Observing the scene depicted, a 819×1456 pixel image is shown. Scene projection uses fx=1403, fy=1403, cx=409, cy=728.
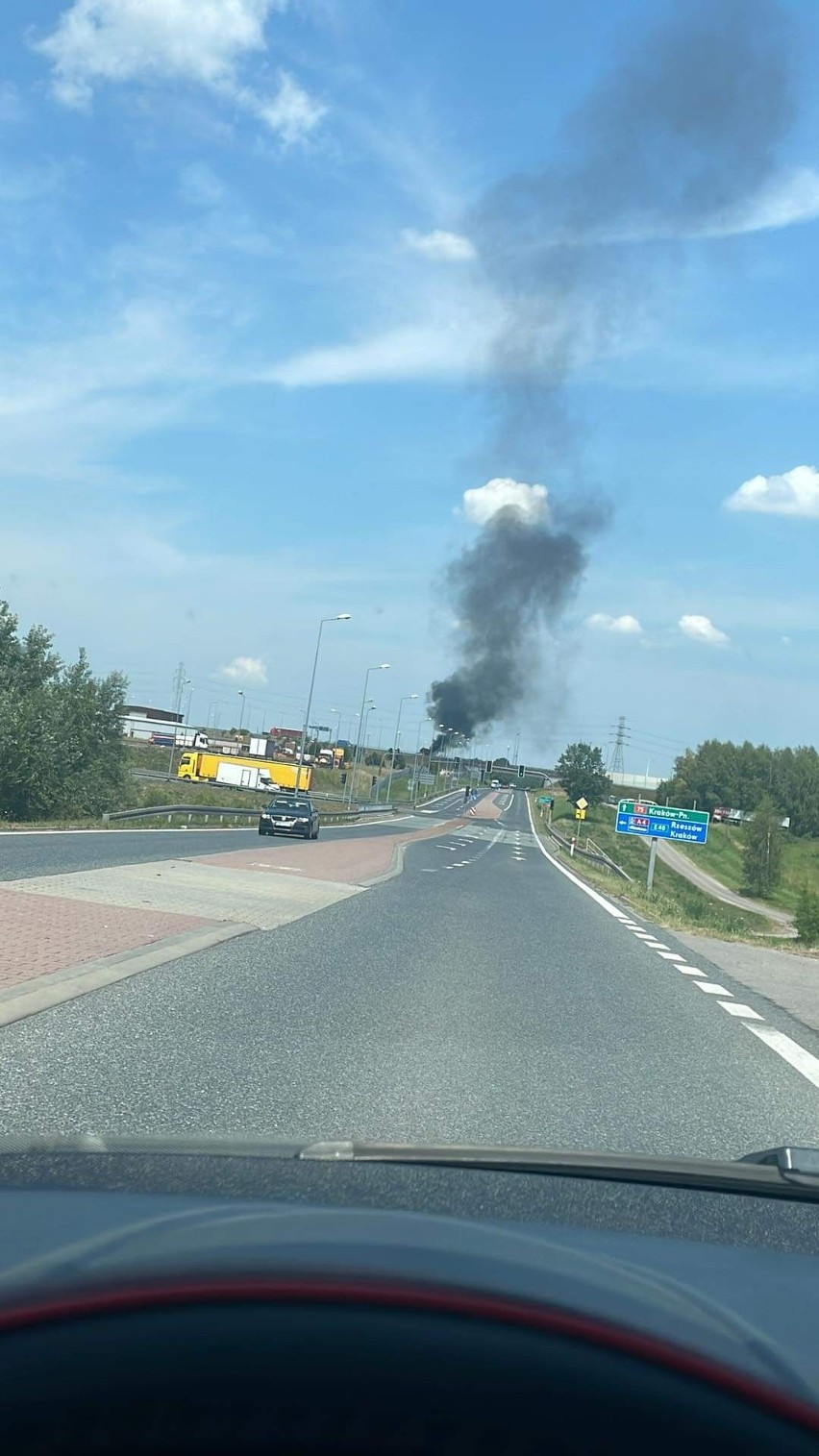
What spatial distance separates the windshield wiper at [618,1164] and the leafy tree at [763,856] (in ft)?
246

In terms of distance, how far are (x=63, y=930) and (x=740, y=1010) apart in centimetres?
620

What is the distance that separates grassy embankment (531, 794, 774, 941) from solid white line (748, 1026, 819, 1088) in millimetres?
11225

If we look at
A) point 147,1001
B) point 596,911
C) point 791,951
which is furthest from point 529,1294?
point 596,911

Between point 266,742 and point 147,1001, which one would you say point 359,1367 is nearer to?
point 147,1001

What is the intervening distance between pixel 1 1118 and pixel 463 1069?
10.1 ft

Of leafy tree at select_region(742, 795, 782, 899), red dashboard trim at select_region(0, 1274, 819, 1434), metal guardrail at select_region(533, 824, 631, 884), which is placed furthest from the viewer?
leafy tree at select_region(742, 795, 782, 899)

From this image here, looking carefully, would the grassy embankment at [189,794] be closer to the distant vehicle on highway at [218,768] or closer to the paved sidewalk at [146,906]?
the distant vehicle on highway at [218,768]

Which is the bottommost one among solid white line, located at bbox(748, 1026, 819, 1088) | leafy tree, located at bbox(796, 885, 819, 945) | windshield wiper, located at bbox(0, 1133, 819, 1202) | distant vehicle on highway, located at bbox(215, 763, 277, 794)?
solid white line, located at bbox(748, 1026, 819, 1088)

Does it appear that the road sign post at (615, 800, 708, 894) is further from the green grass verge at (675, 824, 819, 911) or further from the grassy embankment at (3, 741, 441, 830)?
the green grass verge at (675, 824, 819, 911)

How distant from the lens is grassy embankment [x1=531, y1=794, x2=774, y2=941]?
24969mm

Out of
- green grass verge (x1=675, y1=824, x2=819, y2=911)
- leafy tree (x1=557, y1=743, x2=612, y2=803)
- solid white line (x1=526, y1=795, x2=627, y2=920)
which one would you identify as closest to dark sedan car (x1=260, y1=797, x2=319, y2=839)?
solid white line (x1=526, y1=795, x2=627, y2=920)

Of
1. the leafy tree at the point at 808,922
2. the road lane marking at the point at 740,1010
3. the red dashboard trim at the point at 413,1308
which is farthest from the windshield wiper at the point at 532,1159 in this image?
the leafy tree at the point at 808,922

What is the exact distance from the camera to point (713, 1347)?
1.48 meters

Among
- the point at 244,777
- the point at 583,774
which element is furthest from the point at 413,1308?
the point at 583,774
